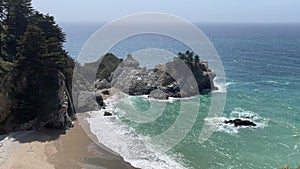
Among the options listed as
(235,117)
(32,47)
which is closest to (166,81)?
(235,117)

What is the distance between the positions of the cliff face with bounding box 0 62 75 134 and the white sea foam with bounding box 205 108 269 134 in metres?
15.1

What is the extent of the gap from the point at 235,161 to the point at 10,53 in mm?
28304

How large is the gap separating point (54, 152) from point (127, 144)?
6324mm

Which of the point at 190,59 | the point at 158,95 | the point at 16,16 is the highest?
the point at 16,16

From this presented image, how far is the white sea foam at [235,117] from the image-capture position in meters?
34.9

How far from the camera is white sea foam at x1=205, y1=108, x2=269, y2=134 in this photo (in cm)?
3495

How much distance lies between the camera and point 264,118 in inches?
1521

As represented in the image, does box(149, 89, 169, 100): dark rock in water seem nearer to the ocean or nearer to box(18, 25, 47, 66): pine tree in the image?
the ocean

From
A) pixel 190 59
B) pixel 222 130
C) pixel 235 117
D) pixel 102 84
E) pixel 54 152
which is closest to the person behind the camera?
pixel 54 152

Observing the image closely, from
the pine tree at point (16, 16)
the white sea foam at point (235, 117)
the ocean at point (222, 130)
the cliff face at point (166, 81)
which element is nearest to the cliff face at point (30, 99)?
the ocean at point (222, 130)

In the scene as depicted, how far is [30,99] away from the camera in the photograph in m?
33.2

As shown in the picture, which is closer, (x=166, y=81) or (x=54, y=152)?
(x=54, y=152)

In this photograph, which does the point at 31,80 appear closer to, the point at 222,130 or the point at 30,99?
the point at 30,99

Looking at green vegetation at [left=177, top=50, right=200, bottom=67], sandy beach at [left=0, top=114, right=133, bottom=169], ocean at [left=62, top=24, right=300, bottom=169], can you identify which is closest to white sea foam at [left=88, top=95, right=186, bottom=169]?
ocean at [left=62, top=24, right=300, bottom=169]
